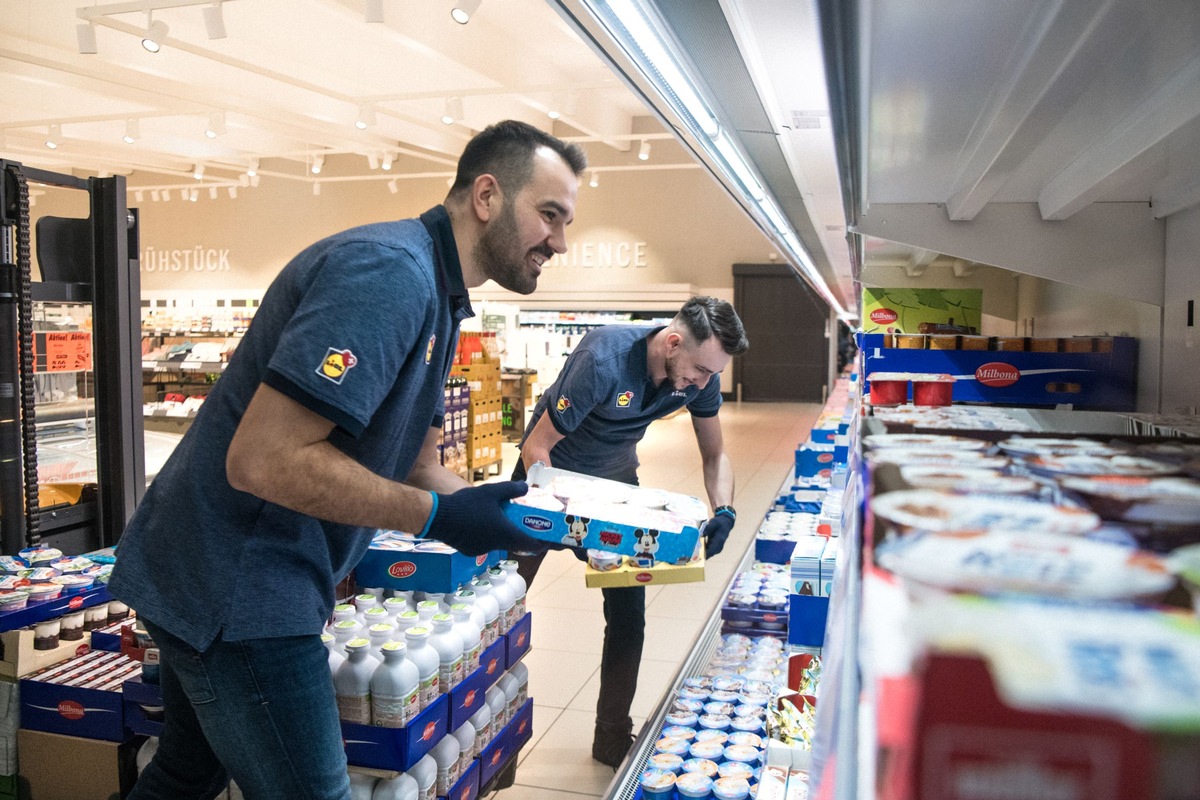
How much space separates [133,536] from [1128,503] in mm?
1572

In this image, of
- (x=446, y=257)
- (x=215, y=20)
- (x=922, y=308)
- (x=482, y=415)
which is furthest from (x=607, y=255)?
(x=446, y=257)

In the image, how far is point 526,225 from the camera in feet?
5.81

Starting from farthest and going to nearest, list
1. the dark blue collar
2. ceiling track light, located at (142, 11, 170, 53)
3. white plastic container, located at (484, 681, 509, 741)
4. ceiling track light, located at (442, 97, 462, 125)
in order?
ceiling track light, located at (442, 97, 462, 125)
ceiling track light, located at (142, 11, 170, 53)
white plastic container, located at (484, 681, 509, 741)
the dark blue collar

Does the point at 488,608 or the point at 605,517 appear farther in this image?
the point at 488,608

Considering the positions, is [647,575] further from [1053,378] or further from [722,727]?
[1053,378]

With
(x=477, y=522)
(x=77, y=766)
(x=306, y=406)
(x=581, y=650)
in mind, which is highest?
(x=306, y=406)

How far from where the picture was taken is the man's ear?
5.76 ft

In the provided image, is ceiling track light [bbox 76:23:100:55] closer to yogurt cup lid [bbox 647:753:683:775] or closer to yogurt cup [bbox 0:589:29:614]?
yogurt cup [bbox 0:589:29:614]

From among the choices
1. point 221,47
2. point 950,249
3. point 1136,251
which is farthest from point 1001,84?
point 221,47

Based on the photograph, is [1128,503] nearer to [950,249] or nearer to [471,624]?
[950,249]

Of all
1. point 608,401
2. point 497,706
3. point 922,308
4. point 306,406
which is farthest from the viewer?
point 922,308

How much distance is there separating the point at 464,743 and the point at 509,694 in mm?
423

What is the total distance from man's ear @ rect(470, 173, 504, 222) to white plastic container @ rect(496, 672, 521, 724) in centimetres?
172

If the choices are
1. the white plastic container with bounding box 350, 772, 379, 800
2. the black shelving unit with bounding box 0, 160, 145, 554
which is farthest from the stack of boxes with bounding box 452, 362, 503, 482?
the white plastic container with bounding box 350, 772, 379, 800
